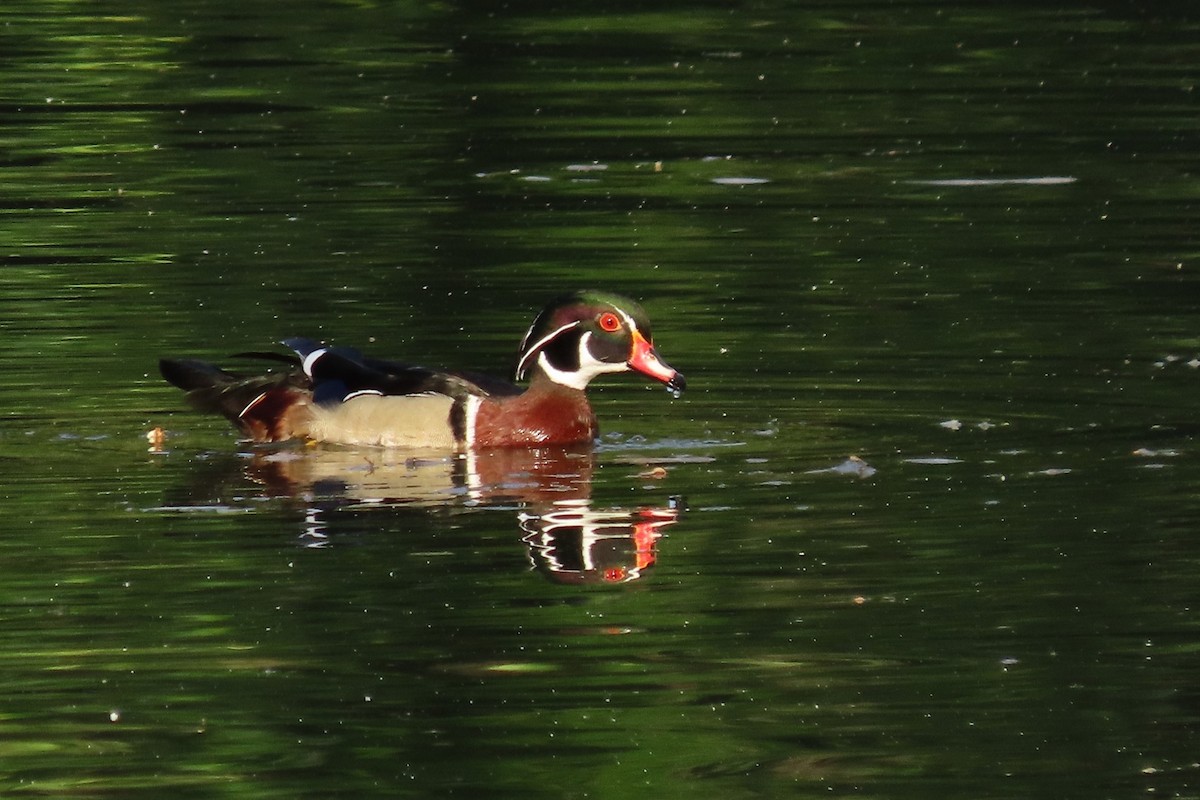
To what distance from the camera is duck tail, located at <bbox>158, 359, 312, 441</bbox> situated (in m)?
12.8

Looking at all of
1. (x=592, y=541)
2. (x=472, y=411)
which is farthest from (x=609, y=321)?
(x=592, y=541)

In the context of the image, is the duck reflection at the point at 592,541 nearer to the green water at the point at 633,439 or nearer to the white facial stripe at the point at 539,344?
the green water at the point at 633,439

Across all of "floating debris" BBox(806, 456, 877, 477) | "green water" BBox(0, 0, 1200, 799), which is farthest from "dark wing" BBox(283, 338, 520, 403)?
"floating debris" BBox(806, 456, 877, 477)

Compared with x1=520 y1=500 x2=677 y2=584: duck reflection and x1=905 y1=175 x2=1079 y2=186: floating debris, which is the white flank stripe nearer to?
x1=520 y1=500 x2=677 y2=584: duck reflection

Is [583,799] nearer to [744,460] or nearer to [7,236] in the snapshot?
[744,460]

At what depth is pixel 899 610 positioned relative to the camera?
9352 millimetres

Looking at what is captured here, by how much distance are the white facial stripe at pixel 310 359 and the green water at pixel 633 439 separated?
0.49m

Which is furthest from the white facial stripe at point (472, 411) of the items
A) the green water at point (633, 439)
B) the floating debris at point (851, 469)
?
the floating debris at point (851, 469)

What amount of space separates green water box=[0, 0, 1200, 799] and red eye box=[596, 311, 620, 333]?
495mm

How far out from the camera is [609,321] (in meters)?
12.6

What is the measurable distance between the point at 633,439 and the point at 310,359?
151 centimetres

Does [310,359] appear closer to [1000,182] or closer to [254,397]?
[254,397]

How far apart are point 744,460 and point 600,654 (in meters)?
2.90

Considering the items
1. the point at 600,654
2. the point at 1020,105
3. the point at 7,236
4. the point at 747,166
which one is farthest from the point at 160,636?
the point at 1020,105
